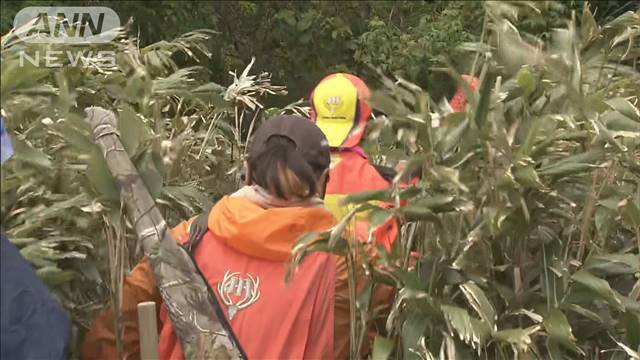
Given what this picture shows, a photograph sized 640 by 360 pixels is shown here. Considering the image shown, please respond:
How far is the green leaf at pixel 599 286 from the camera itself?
7.72 ft

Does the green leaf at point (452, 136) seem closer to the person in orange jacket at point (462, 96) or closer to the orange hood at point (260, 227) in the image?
the person in orange jacket at point (462, 96)

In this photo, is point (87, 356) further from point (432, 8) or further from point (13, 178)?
point (432, 8)

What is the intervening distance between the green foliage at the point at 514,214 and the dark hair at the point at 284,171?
12cm

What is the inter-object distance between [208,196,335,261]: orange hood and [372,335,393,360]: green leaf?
11.8 inches

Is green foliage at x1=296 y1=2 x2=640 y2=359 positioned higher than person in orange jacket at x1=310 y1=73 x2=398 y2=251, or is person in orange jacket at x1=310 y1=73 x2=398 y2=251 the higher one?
green foliage at x1=296 y1=2 x2=640 y2=359

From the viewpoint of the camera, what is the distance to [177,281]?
222cm

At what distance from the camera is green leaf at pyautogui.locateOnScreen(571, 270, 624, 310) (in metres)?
2.35

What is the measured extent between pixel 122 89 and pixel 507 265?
1.30 meters

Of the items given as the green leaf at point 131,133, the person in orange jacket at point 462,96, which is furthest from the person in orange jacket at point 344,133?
the green leaf at point 131,133

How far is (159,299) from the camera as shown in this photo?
242cm

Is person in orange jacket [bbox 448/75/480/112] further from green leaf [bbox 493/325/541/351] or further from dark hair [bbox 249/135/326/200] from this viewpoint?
green leaf [bbox 493/325/541/351]

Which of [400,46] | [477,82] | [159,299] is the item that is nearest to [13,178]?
[159,299]

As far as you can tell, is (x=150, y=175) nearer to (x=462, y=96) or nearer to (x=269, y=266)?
(x=269, y=266)

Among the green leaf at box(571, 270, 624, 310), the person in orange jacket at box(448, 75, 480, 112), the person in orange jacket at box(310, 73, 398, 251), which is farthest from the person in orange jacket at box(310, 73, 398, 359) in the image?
the green leaf at box(571, 270, 624, 310)
